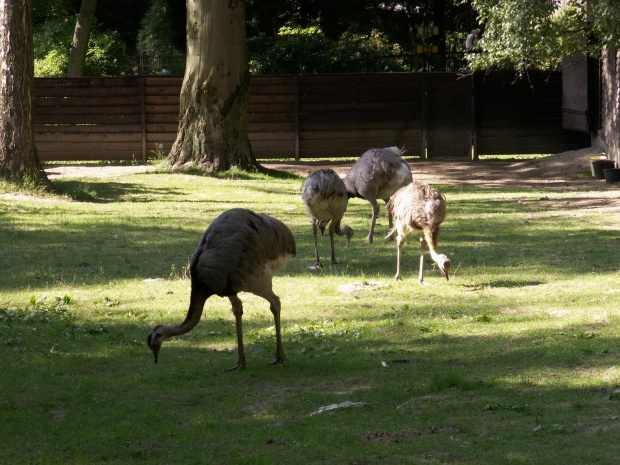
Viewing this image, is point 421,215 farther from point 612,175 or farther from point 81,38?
point 81,38

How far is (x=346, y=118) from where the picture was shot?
27.8 m

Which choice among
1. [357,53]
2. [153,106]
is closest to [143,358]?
[153,106]

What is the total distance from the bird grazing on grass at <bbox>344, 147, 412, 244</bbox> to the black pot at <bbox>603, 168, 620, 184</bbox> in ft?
28.3

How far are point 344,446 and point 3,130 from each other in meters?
14.0

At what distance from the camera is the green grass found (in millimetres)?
5703

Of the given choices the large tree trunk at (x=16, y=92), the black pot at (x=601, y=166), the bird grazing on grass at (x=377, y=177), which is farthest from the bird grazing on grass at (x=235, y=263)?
the black pot at (x=601, y=166)

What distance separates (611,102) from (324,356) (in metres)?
17.3

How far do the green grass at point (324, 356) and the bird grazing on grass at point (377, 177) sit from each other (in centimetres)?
85

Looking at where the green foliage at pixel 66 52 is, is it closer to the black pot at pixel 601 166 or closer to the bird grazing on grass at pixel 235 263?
the black pot at pixel 601 166

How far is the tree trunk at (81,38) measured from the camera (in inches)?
1264

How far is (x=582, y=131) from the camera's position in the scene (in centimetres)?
2658

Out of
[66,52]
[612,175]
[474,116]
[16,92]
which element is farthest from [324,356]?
[66,52]

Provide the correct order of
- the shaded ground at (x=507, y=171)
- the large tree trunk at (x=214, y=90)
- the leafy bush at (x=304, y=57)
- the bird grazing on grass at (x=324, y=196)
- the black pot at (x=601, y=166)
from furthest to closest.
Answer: the leafy bush at (x=304, y=57) < the large tree trunk at (x=214, y=90) < the shaded ground at (x=507, y=171) < the black pot at (x=601, y=166) < the bird grazing on grass at (x=324, y=196)

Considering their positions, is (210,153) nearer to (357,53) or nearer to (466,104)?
(466,104)
